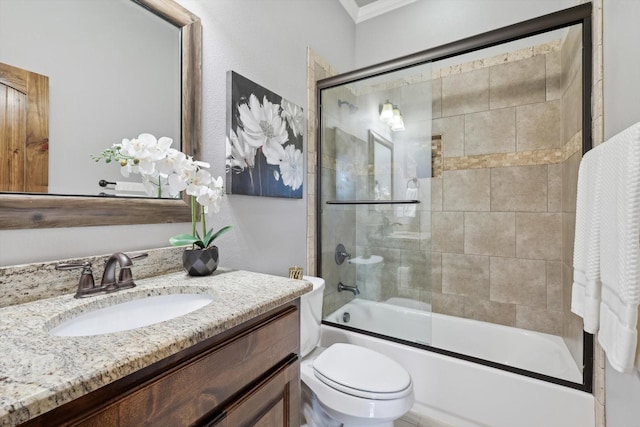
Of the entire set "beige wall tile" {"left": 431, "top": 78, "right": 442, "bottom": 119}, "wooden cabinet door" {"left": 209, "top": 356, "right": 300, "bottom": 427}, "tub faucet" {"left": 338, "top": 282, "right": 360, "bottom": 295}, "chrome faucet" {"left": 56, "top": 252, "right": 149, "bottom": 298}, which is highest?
"beige wall tile" {"left": 431, "top": 78, "right": 442, "bottom": 119}

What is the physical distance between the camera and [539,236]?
6.54 ft

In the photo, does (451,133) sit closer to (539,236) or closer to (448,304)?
(539,236)

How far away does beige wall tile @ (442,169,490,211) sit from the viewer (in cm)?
217


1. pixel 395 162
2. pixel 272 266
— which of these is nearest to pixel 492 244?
pixel 395 162

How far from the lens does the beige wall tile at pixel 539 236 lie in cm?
194

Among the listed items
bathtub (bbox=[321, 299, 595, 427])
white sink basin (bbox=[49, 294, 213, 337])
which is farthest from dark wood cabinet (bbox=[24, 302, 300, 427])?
bathtub (bbox=[321, 299, 595, 427])

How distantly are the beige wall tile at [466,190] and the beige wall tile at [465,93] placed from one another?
487mm

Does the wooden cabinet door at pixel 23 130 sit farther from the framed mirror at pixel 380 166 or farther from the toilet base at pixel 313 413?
the framed mirror at pixel 380 166

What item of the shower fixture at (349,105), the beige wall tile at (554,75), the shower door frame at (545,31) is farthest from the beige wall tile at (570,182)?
the shower fixture at (349,105)

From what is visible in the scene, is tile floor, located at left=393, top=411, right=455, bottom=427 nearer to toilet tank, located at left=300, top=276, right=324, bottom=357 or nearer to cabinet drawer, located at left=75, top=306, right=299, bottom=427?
toilet tank, located at left=300, top=276, right=324, bottom=357

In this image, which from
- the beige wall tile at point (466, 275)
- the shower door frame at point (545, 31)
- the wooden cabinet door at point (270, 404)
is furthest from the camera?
the beige wall tile at point (466, 275)

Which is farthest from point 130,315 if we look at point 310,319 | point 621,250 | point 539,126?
point 539,126

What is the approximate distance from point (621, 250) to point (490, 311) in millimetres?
1597

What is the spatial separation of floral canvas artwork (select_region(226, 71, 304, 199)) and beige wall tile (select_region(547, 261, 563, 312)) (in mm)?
1777
